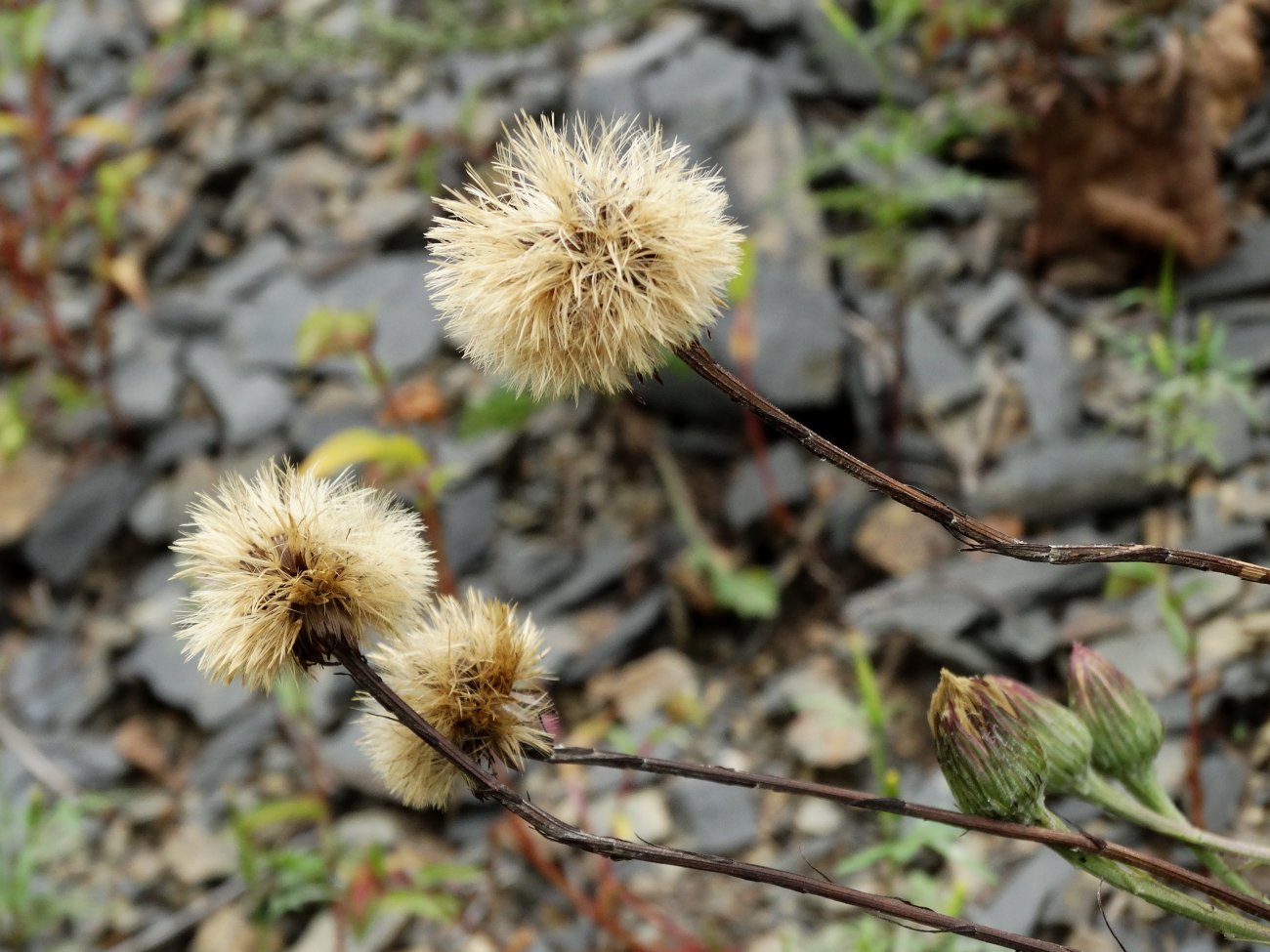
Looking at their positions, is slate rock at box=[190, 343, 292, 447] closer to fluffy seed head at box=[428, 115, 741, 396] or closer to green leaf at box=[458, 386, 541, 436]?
green leaf at box=[458, 386, 541, 436]

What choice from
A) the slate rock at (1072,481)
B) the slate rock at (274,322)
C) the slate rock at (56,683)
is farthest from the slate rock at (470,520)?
the slate rock at (1072,481)

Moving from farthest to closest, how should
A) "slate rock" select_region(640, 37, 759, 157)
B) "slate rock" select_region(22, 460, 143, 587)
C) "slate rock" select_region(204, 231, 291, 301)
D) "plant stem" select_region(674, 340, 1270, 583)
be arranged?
"slate rock" select_region(204, 231, 291, 301) → "slate rock" select_region(640, 37, 759, 157) → "slate rock" select_region(22, 460, 143, 587) → "plant stem" select_region(674, 340, 1270, 583)

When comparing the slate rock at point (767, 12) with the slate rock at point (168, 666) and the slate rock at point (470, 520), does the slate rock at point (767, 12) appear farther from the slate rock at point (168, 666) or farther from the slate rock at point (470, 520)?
the slate rock at point (168, 666)

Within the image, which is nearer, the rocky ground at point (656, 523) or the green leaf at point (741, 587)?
the rocky ground at point (656, 523)

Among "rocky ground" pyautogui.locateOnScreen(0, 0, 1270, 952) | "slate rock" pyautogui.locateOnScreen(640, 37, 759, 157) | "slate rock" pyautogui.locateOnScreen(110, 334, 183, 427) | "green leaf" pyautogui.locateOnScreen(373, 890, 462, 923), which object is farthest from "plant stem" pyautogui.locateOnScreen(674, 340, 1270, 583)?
"slate rock" pyautogui.locateOnScreen(110, 334, 183, 427)

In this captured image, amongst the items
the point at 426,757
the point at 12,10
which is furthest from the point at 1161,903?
the point at 12,10

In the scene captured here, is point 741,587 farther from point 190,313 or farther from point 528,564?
point 190,313
